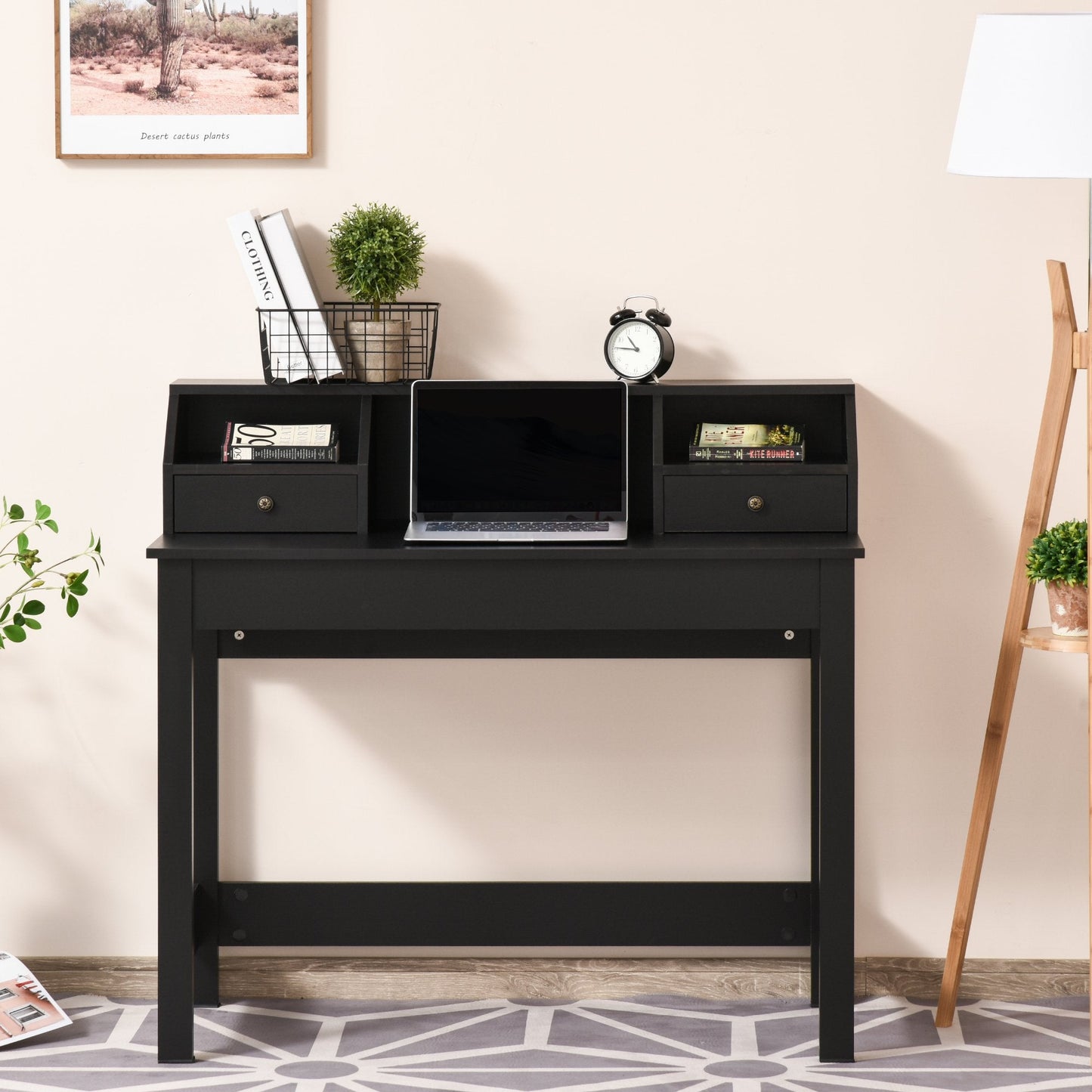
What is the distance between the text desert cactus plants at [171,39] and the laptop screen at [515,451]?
75 centimetres

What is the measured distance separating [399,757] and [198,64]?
1290mm

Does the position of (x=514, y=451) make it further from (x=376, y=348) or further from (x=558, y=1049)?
(x=558, y=1049)

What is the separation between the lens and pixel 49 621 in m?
2.33

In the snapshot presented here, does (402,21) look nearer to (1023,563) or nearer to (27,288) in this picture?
(27,288)

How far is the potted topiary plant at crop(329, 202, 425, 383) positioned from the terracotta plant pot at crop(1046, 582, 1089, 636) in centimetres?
113

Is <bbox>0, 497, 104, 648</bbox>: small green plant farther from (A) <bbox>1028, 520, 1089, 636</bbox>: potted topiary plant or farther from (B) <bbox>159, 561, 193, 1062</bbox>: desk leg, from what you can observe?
(A) <bbox>1028, 520, 1089, 636</bbox>: potted topiary plant

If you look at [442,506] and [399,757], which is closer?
[442,506]

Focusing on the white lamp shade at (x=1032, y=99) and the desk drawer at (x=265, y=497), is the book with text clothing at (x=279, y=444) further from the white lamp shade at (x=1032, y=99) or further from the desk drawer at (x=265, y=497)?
the white lamp shade at (x=1032, y=99)

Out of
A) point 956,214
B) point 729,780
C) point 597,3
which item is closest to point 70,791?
point 729,780

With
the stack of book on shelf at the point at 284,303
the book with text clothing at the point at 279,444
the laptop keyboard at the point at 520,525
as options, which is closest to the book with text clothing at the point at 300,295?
the stack of book on shelf at the point at 284,303

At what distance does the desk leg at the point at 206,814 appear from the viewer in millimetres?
2250

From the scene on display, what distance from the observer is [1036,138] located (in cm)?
180

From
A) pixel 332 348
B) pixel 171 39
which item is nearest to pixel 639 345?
pixel 332 348

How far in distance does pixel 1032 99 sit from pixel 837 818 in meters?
1.10
